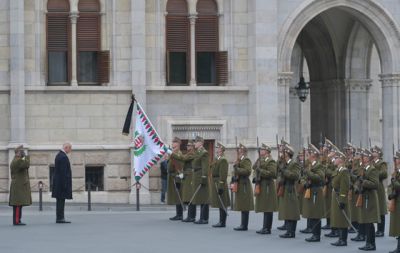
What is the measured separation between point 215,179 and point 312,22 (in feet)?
57.7

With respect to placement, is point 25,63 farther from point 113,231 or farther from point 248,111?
point 113,231

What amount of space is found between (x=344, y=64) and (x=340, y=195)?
20821 mm

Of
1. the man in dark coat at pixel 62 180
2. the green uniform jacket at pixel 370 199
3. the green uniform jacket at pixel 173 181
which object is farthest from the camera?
the green uniform jacket at pixel 173 181

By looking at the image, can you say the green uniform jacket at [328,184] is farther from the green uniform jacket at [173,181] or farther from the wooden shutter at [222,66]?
the wooden shutter at [222,66]

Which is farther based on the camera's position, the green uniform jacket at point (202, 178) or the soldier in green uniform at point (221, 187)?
the green uniform jacket at point (202, 178)

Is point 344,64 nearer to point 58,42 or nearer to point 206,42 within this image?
point 206,42

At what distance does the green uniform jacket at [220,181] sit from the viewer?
92.6 feet

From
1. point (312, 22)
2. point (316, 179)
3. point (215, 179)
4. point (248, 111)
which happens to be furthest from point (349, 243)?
point (312, 22)

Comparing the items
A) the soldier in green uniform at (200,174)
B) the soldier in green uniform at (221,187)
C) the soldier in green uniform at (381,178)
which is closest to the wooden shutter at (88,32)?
the soldier in green uniform at (200,174)

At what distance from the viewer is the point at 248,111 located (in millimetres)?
37469

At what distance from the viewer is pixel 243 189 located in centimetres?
2750

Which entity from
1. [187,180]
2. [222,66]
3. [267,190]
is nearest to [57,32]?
[222,66]

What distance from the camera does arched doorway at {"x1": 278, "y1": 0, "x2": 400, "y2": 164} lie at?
38.6 metres

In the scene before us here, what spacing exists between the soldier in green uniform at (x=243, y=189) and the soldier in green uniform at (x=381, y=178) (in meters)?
2.80
